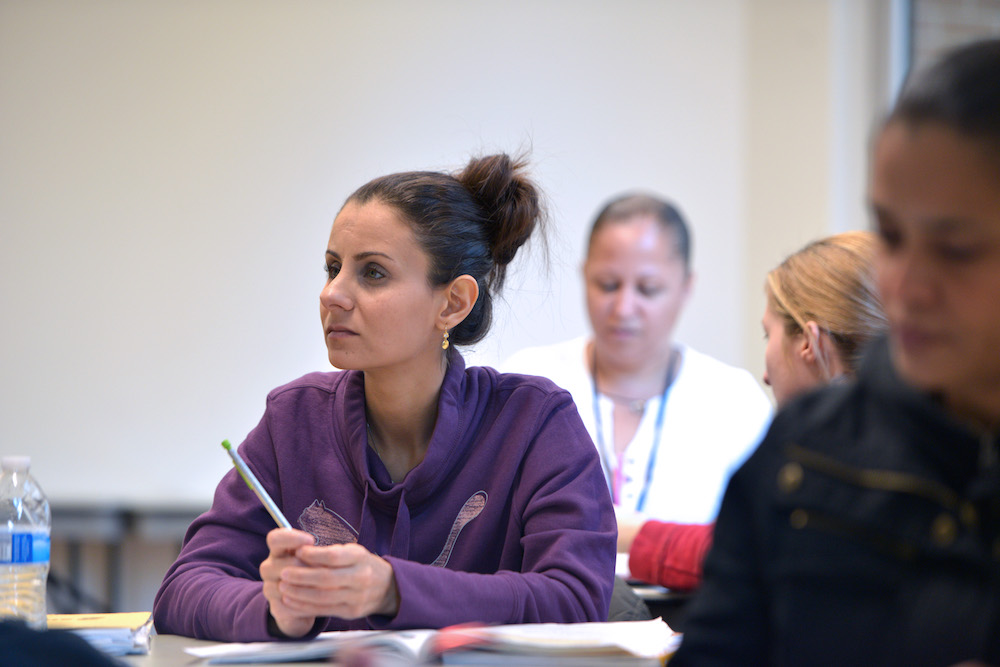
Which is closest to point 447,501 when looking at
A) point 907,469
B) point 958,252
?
point 907,469

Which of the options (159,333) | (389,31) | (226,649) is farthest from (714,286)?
(226,649)

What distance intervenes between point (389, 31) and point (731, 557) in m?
3.64

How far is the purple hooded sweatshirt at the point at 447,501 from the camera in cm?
146

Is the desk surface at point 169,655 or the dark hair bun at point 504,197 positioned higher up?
the dark hair bun at point 504,197

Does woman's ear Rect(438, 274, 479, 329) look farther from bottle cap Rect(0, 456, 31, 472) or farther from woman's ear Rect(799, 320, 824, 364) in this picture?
bottle cap Rect(0, 456, 31, 472)

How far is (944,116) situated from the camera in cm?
80

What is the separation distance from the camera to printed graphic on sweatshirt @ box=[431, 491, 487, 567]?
159cm

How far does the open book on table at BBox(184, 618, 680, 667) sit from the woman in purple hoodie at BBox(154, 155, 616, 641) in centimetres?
12

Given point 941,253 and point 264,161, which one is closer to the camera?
point 941,253

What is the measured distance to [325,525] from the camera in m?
1.61

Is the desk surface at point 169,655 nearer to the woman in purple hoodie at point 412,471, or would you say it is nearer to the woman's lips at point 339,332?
the woman in purple hoodie at point 412,471

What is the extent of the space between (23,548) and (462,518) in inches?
25.9

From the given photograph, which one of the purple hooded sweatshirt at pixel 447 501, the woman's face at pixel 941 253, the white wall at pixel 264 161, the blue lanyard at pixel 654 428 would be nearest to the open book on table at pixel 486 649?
the purple hooded sweatshirt at pixel 447 501

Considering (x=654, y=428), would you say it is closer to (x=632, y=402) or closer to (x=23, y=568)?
(x=632, y=402)
